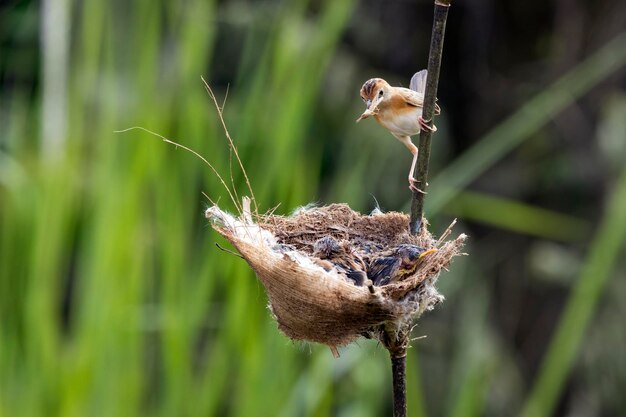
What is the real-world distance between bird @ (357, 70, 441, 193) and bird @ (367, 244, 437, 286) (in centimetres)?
19

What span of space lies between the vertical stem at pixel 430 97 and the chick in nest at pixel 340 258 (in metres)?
0.14

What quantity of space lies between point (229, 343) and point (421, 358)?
2257 millimetres

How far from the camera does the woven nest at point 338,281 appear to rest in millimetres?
1060

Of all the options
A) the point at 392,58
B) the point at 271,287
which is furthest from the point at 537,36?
the point at 271,287

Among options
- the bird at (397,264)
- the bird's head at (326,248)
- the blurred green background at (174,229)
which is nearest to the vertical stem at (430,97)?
the bird at (397,264)

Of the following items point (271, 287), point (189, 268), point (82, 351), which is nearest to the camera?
point (271, 287)

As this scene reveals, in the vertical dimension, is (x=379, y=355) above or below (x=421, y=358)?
above

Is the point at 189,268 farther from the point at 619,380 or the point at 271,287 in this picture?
the point at 619,380

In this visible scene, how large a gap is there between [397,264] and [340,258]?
9 cm

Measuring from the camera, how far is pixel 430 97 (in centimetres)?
96

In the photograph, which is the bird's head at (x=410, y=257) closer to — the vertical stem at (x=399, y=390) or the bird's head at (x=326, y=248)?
the bird's head at (x=326, y=248)

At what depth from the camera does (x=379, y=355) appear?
2.53 meters

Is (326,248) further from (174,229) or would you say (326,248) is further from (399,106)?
(174,229)

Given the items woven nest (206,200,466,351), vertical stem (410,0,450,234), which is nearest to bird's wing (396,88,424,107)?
woven nest (206,200,466,351)
